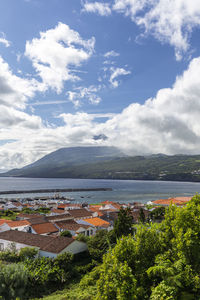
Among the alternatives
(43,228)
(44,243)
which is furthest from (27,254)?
(43,228)

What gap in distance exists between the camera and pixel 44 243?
101 feet

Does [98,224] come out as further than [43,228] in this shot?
Yes

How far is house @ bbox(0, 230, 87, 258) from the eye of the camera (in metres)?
28.4

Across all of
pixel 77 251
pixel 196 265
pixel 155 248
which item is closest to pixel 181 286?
pixel 196 265

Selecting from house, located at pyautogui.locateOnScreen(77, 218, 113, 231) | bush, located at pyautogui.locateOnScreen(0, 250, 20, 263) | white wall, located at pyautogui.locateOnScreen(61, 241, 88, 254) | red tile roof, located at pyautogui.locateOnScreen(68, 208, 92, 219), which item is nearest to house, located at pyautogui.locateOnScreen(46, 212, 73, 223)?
red tile roof, located at pyautogui.locateOnScreen(68, 208, 92, 219)

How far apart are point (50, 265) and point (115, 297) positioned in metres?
14.8

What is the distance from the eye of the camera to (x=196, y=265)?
46.2 ft

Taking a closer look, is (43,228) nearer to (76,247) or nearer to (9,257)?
(9,257)

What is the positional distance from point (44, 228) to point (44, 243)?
13.2m

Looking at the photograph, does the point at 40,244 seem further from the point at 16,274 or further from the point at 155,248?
the point at 155,248

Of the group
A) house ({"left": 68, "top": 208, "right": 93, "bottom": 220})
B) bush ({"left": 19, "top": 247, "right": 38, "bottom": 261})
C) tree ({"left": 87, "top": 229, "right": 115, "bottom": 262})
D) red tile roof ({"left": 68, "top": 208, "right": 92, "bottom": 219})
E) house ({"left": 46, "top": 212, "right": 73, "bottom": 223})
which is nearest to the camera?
bush ({"left": 19, "top": 247, "right": 38, "bottom": 261})

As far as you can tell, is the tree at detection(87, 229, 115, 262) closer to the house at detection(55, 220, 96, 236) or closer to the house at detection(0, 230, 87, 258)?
the house at detection(0, 230, 87, 258)

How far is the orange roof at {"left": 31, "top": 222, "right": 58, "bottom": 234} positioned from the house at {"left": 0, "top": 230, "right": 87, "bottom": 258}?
6552mm

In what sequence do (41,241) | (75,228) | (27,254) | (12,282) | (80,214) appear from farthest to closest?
(80,214)
(75,228)
(41,241)
(27,254)
(12,282)
